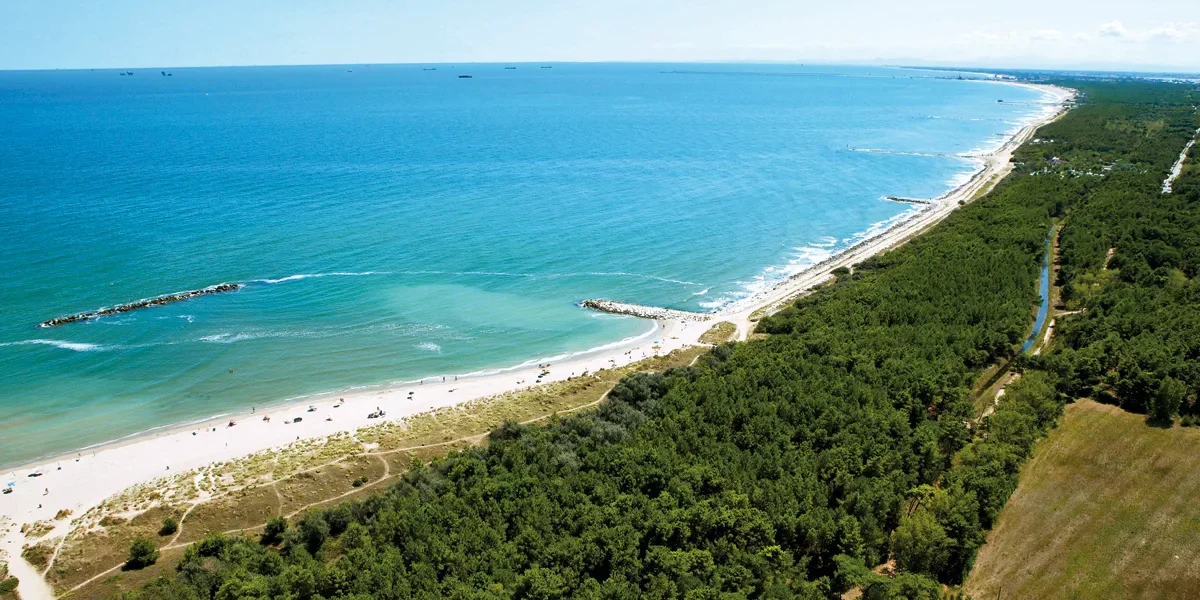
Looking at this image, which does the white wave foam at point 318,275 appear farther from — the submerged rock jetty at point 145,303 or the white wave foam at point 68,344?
the white wave foam at point 68,344

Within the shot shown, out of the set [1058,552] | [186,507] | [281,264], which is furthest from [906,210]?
[186,507]

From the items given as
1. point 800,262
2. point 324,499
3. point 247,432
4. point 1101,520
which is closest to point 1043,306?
point 800,262

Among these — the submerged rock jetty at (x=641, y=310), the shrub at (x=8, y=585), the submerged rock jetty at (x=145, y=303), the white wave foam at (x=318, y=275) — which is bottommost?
the shrub at (x=8, y=585)

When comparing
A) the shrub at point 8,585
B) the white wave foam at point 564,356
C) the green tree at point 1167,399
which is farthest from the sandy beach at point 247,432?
the green tree at point 1167,399

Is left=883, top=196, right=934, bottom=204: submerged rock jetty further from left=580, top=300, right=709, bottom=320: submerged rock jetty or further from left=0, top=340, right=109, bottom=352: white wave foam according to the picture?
left=0, top=340, right=109, bottom=352: white wave foam

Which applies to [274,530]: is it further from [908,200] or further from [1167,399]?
[908,200]
